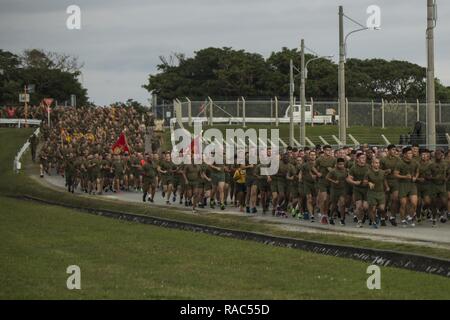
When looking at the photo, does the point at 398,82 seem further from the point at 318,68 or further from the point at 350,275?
the point at 350,275

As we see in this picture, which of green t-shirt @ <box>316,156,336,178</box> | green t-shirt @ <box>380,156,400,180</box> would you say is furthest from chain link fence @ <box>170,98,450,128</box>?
green t-shirt @ <box>380,156,400,180</box>

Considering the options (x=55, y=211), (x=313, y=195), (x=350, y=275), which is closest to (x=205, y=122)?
(x=55, y=211)

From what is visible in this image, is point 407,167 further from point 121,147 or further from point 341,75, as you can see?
point 121,147

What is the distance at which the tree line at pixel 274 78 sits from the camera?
96.8m

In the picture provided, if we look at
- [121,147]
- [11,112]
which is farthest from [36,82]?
[121,147]

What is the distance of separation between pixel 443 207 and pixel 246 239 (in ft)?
19.1

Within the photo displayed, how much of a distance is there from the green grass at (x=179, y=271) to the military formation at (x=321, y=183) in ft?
14.9

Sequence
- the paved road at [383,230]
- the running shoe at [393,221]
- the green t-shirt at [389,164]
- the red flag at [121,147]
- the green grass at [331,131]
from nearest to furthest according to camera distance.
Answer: the paved road at [383,230]
the running shoe at [393,221]
the green t-shirt at [389,164]
the red flag at [121,147]
the green grass at [331,131]

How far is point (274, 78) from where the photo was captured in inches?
3839

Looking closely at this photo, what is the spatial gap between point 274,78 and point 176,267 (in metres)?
78.9

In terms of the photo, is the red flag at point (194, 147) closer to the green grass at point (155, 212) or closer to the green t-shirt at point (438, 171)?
the green grass at point (155, 212)

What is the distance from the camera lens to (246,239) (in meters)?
25.9

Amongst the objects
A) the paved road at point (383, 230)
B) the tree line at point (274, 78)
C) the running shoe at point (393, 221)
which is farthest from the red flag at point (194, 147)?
the tree line at point (274, 78)

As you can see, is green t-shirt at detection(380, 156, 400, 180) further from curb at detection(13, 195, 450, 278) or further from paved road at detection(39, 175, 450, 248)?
curb at detection(13, 195, 450, 278)
